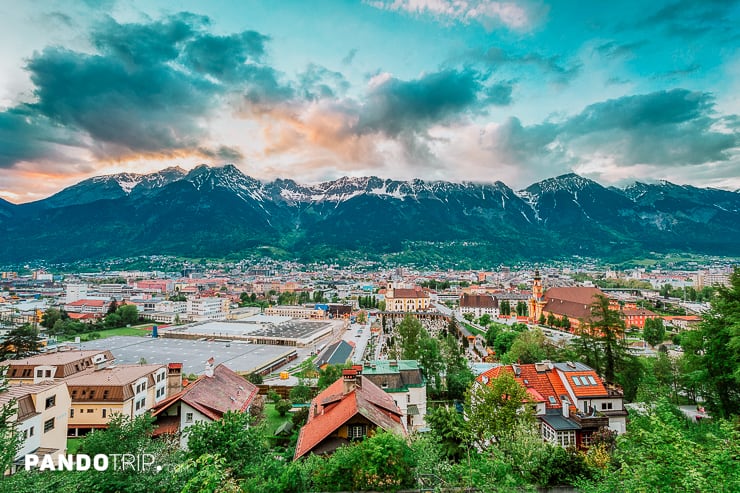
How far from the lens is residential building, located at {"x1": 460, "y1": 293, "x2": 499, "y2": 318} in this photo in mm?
87219

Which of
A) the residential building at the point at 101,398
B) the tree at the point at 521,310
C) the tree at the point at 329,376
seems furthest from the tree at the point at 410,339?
the tree at the point at 521,310

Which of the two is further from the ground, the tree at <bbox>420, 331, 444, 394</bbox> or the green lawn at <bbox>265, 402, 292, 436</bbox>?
the tree at <bbox>420, 331, 444, 394</bbox>

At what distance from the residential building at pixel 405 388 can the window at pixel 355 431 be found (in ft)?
26.0

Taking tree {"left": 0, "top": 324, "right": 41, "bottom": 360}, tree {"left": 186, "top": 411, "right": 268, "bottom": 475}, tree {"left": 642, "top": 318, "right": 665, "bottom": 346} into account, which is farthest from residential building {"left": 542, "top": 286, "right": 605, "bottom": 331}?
tree {"left": 0, "top": 324, "right": 41, "bottom": 360}

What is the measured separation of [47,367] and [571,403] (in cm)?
3360

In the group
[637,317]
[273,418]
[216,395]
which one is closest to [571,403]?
[273,418]

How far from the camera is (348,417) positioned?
13945 millimetres

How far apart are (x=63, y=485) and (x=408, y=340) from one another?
28.7 m

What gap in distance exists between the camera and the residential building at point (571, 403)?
1861cm

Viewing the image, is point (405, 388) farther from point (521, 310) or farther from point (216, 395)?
point (521, 310)

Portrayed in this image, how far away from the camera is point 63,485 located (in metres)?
7.77

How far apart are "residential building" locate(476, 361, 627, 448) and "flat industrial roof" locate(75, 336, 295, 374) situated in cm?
3346

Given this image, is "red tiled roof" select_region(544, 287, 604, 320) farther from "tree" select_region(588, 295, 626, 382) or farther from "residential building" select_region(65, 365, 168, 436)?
"residential building" select_region(65, 365, 168, 436)

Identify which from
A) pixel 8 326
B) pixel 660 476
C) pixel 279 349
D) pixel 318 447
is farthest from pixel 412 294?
pixel 660 476
